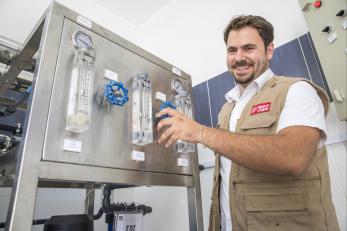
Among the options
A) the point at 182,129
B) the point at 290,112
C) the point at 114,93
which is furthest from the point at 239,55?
the point at 114,93

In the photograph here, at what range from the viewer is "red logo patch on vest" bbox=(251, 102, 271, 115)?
0.83 metres

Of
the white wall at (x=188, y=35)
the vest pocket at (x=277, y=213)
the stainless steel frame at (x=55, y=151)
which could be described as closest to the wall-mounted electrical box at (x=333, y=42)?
the white wall at (x=188, y=35)

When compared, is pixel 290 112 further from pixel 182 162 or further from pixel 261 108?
pixel 182 162

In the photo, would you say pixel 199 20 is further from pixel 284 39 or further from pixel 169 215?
pixel 169 215

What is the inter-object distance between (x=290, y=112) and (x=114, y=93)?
0.55m

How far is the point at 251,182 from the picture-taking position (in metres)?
0.79

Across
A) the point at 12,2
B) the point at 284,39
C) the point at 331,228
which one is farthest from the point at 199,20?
the point at 331,228

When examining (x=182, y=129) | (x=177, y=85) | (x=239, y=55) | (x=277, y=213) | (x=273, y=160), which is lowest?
(x=277, y=213)

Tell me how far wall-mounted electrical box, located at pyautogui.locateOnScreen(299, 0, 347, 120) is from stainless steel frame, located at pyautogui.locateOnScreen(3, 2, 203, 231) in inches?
26.5

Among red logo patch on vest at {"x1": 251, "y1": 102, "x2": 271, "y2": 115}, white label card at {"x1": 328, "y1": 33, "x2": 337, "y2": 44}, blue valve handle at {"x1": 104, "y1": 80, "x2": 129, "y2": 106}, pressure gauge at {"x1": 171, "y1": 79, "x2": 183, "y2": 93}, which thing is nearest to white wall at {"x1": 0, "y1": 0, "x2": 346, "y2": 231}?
white label card at {"x1": 328, "y1": 33, "x2": 337, "y2": 44}

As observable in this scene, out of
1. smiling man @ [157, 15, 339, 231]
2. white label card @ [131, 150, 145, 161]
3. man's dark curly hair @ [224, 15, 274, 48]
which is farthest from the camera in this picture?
man's dark curly hair @ [224, 15, 274, 48]

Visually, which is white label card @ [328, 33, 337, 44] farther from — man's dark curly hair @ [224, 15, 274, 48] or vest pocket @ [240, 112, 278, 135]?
vest pocket @ [240, 112, 278, 135]

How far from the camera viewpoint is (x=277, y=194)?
0.73m

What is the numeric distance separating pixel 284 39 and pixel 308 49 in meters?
0.15
